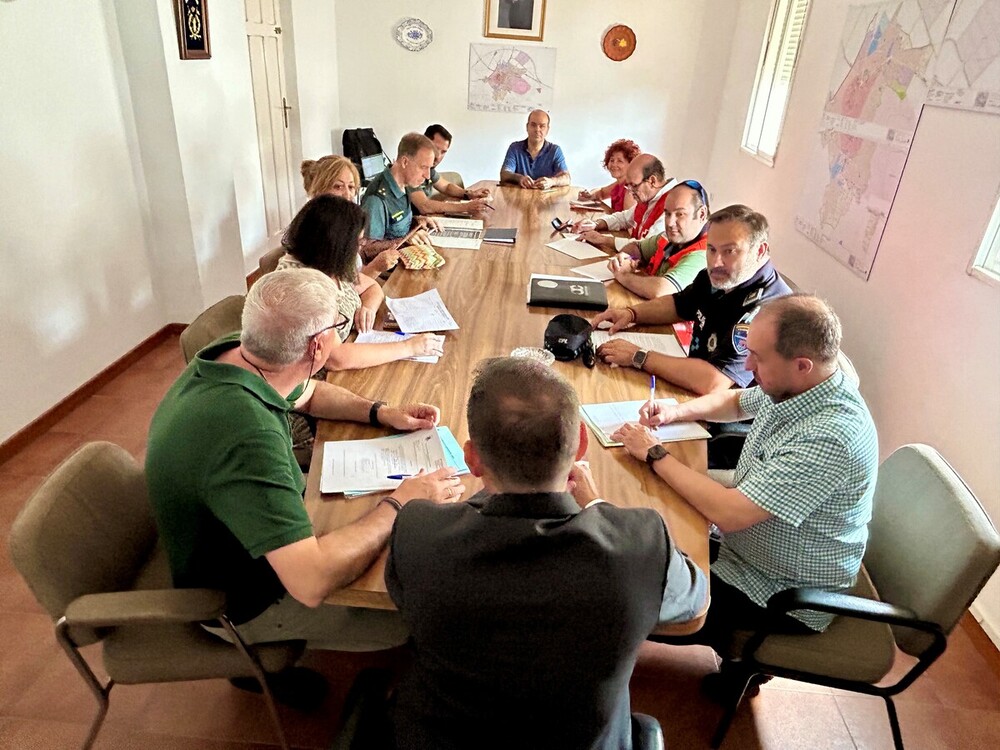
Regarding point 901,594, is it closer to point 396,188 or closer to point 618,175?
point 396,188

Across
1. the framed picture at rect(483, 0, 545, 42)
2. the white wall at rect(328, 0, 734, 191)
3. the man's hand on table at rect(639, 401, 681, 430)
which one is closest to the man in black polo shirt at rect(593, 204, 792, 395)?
the man's hand on table at rect(639, 401, 681, 430)

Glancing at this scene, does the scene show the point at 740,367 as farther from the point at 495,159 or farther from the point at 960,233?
the point at 495,159

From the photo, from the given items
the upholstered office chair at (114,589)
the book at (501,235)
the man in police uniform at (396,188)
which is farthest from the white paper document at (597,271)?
the upholstered office chair at (114,589)

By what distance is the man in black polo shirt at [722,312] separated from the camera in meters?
1.88

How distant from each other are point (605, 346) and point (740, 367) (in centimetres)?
41

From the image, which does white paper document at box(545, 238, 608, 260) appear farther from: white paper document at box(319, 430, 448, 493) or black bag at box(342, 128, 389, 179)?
black bag at box(342, 128, 389, 179)

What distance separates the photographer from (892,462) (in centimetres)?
160

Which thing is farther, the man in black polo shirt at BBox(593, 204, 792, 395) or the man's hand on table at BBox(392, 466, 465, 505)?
the man in black polo shirt at BBox(593, 204, 792, 395)

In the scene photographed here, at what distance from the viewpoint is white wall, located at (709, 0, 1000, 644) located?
2125 millimetres

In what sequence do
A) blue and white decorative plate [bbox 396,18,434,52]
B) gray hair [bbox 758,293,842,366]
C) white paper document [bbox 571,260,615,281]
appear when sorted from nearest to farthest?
gray hair [bbox 758,293,842,366] < white paper document [bbox 571,260,615,281] < blue and white decorative plate [bbox 396,18,434,52]

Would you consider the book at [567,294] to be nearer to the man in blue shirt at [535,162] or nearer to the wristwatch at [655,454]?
the wristwatch at [655,454]

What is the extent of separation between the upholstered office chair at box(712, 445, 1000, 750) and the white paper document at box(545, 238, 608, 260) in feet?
5.95

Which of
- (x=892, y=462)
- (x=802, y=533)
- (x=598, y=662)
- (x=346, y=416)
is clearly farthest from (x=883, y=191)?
(x=598, y=662)

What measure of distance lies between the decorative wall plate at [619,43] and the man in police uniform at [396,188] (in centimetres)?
332
